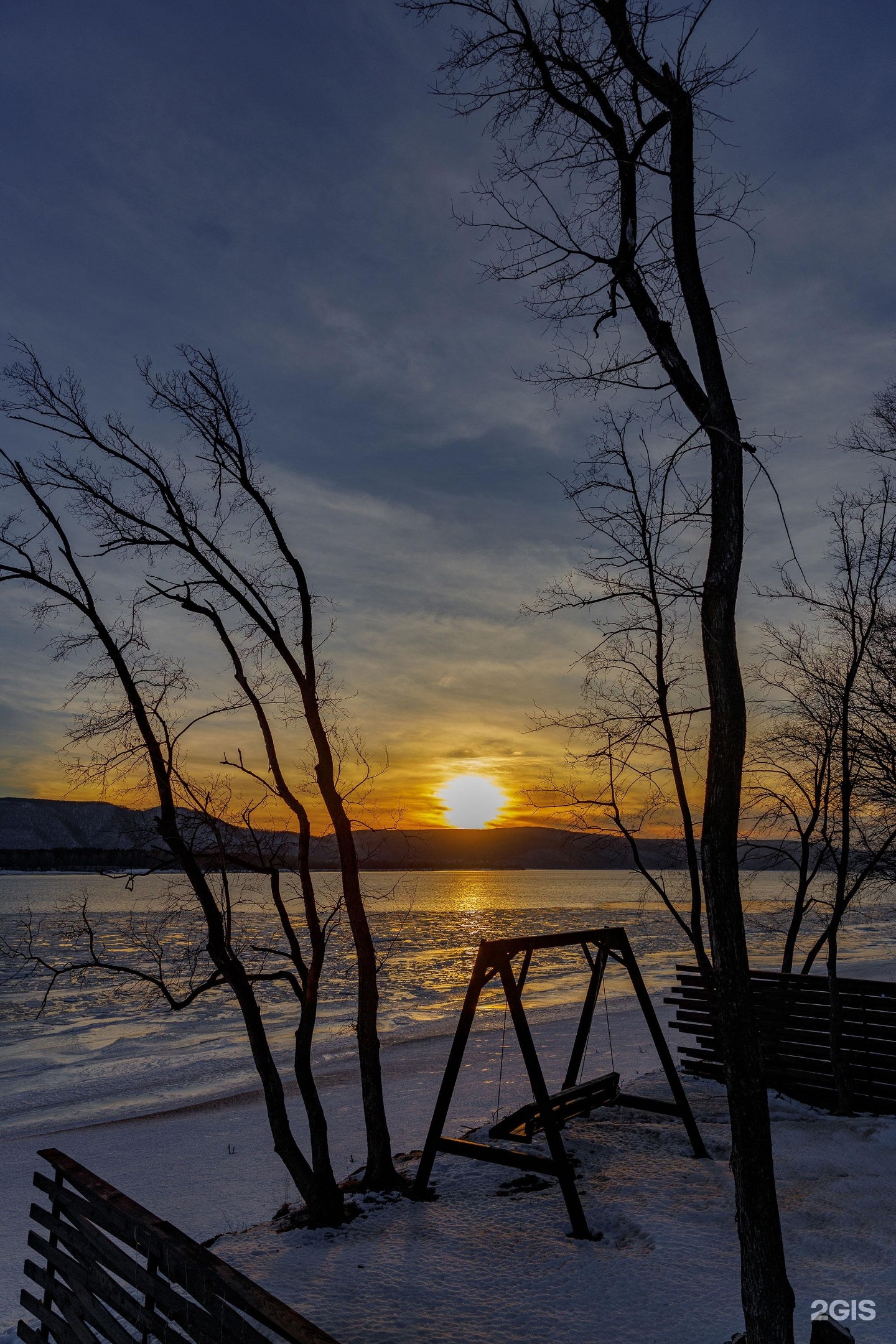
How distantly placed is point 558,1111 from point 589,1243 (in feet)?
5.22

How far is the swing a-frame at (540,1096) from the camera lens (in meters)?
6.22

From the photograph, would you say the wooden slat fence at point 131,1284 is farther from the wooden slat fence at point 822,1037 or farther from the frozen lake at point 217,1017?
the wooden slat fence at point 822,1037

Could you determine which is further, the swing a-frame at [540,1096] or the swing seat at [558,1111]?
the swing seat at [558,1111]

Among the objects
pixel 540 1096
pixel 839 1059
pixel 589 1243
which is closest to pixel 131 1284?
pixel 540 1096

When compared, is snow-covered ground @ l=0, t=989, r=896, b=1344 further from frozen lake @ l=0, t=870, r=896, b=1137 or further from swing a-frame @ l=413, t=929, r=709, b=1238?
frozen lake @ l=0, t=870, r=896, b=1137

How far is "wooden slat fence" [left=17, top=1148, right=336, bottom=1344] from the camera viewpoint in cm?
304

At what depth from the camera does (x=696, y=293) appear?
189 inches

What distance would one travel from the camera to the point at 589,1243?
5.97 meters

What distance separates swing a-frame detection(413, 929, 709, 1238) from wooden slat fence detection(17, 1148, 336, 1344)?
8.81 feet

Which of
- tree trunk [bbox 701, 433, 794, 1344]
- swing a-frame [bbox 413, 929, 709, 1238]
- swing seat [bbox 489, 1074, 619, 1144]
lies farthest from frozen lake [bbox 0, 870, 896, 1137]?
tree trunk [bbox 701, 433, 794, 1344]

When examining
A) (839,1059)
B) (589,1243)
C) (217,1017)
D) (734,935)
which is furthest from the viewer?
(217,1017)

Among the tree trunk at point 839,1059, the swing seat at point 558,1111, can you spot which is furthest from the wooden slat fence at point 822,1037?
the swing seat at point 558,1111

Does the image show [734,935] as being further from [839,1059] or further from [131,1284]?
[839,1059]

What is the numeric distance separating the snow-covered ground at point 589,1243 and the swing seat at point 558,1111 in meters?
0.37
